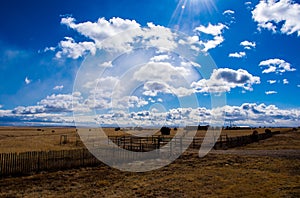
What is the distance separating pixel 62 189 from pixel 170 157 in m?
13.6

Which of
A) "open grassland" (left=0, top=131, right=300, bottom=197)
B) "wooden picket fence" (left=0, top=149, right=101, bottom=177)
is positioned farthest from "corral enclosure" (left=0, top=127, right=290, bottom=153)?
"open grassland" (left=0, top=131, right=300, bottom=197)

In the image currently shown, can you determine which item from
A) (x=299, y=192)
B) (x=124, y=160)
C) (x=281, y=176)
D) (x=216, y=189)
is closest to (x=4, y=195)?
(x=216, y=189)

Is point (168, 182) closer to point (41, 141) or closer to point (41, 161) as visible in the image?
point (41, 161)

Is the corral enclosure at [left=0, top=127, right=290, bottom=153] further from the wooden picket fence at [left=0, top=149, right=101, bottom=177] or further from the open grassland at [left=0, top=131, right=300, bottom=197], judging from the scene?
the open grassland at [left=0, top=131, right=300, bottom=197]

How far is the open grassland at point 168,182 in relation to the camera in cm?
1250

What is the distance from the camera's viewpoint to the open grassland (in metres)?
12.5

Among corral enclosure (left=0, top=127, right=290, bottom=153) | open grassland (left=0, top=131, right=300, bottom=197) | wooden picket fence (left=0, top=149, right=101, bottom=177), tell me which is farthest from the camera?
corral enclosure (left=0, top=127, right=290, bottom=153)

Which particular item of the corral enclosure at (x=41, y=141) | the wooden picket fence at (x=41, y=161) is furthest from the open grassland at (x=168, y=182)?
the corral enclosure at (x=41, y=141)

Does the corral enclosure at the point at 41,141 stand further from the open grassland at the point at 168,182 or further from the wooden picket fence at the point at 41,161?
the open grassland at the point at 168,182

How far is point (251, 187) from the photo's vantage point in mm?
13227

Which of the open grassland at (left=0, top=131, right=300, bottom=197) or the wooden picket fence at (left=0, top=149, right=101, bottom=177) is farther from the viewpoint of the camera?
the wooden picket fence at (left=0, top=149, right=101, bottom=177)

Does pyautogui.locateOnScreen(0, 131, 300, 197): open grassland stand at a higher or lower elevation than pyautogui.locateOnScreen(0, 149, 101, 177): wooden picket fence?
lower

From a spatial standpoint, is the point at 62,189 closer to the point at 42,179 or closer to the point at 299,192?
the point at 42,179

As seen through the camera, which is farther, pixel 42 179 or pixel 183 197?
pixel 42 179
